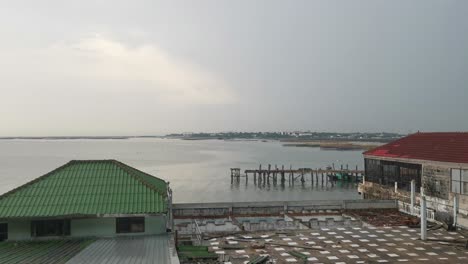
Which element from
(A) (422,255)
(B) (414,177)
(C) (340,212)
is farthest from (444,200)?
(A) (422,255)

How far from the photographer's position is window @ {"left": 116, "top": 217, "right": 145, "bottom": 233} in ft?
60.8

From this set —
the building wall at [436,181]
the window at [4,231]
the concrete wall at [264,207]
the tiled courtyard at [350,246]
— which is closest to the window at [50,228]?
the window at [4,231]

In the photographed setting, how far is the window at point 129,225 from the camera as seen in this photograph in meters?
18.5

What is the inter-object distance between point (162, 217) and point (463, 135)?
84.8ft

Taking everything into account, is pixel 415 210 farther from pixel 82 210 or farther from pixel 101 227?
pixel 82 210

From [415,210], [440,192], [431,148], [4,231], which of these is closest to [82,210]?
[4,231]

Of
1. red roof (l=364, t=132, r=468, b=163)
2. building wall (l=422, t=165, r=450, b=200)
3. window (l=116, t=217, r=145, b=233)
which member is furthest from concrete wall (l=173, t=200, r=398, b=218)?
window (l=116, t=217, r=145, b=233)

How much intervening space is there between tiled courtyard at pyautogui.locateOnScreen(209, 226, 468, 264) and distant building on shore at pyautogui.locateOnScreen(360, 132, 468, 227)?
4.19 meters

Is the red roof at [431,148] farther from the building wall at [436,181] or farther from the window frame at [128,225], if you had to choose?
the window frame at [128,225]

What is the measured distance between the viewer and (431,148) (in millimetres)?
34719

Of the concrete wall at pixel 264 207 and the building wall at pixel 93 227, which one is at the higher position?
the building wall at pixel 93 227

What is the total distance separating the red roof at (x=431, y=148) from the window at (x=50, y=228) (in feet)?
83.0

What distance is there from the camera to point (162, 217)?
1870 centimetres

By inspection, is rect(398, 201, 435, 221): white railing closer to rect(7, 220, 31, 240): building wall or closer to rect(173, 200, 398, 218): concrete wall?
rect(173, 200, 398, 218): concrete wall
